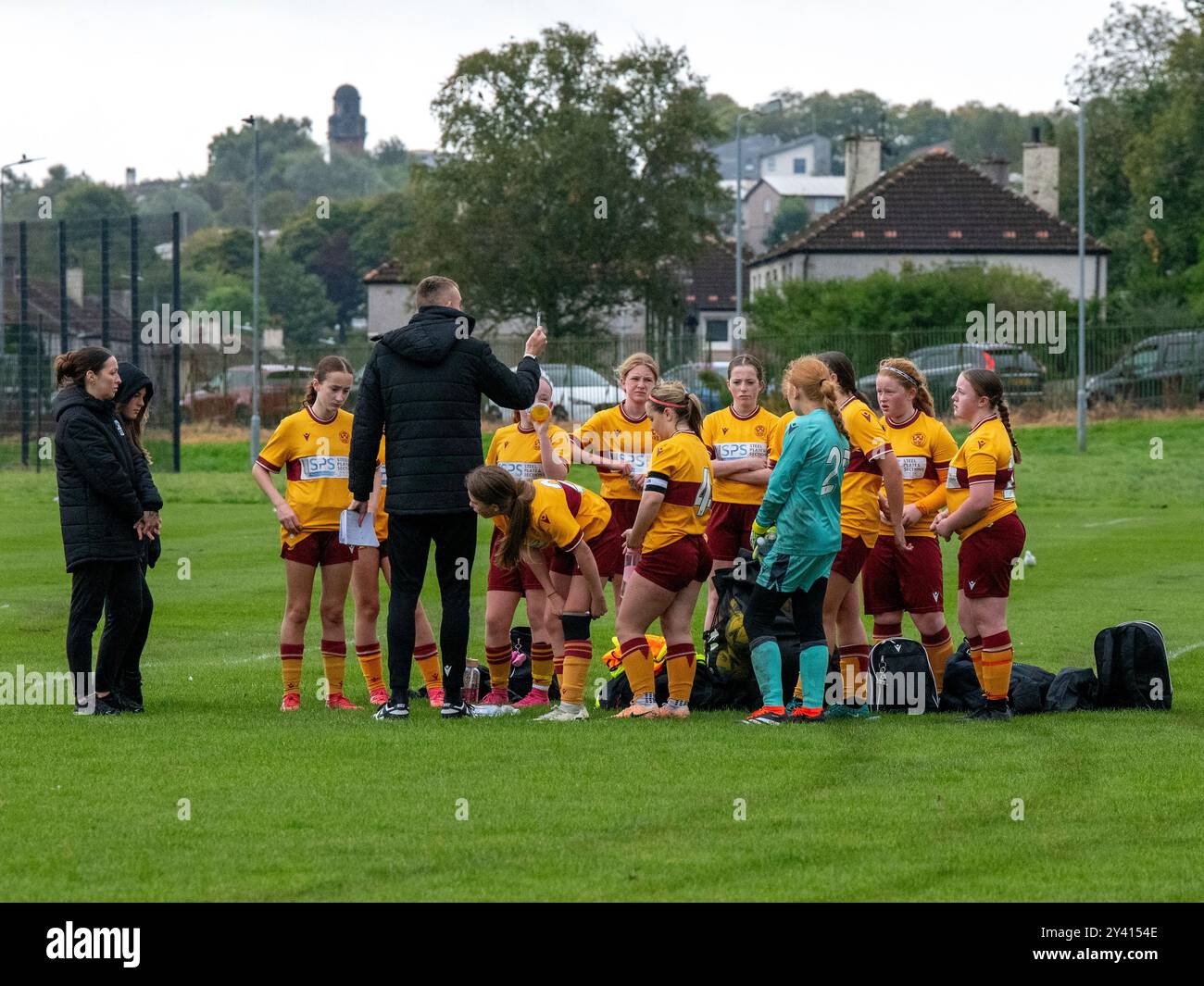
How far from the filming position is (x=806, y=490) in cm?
966

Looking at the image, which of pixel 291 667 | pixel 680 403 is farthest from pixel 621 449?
pixel 291 667

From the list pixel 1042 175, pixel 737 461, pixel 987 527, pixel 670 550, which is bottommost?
pixel 670 550

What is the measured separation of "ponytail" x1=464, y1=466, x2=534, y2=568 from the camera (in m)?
9.51

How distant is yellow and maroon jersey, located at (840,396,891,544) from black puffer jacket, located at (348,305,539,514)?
1893mm

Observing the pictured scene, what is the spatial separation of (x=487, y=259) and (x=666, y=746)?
5347 cm

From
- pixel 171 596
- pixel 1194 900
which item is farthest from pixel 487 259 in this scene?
pixel 1194 900

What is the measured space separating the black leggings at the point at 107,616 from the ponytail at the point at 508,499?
2.16 metres

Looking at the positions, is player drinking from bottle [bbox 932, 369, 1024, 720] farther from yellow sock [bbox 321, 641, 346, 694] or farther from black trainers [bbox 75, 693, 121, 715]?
black trainers [bbox 75, 693, 121, 715]

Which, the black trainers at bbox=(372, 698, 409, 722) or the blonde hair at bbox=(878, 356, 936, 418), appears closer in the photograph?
the black trainers at bbox=(372, 698, 409, 722)

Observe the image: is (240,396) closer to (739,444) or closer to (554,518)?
(739,444)

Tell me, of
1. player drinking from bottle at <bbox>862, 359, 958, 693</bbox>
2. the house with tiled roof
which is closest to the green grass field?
player drinking from bottle at <bbox>862, 359, 958, 693</bbox>

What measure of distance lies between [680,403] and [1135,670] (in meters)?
3.09
